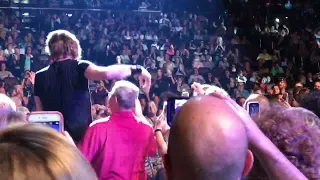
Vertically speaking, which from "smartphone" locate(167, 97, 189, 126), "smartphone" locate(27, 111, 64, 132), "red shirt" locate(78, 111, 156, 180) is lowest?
"red shirt" locate(78, 111, 156, 180)

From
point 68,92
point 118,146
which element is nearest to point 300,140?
point 118,146

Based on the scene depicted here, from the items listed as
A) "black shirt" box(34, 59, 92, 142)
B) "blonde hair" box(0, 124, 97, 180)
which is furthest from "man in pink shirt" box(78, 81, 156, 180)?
"blonde hair" box(0, 124, 97, 180)

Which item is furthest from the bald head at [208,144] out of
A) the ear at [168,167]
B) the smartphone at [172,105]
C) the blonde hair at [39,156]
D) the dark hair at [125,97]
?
the dark hair at [125,97]

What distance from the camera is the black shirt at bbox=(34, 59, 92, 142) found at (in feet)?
8.62

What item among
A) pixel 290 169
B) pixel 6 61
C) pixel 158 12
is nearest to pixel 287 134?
pixel 290 169

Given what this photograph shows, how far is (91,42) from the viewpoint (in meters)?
10.5

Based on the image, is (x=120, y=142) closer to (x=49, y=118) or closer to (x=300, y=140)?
(x=49, y=118)

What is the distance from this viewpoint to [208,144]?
0.79 m

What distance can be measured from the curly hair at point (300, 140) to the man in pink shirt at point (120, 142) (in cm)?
143

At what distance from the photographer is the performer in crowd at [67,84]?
262 centimetres

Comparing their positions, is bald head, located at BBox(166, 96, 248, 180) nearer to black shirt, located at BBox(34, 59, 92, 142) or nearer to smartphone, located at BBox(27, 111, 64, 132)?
smartphone, located at BBox(27, 111, 64, 132)

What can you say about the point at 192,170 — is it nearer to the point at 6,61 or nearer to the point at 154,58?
the point at 6,61

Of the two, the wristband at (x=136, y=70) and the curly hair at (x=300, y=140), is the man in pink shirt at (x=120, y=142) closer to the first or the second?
the wristband at (x=136, y=70)

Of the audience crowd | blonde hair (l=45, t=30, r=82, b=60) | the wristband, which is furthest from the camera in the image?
the audience crowd
